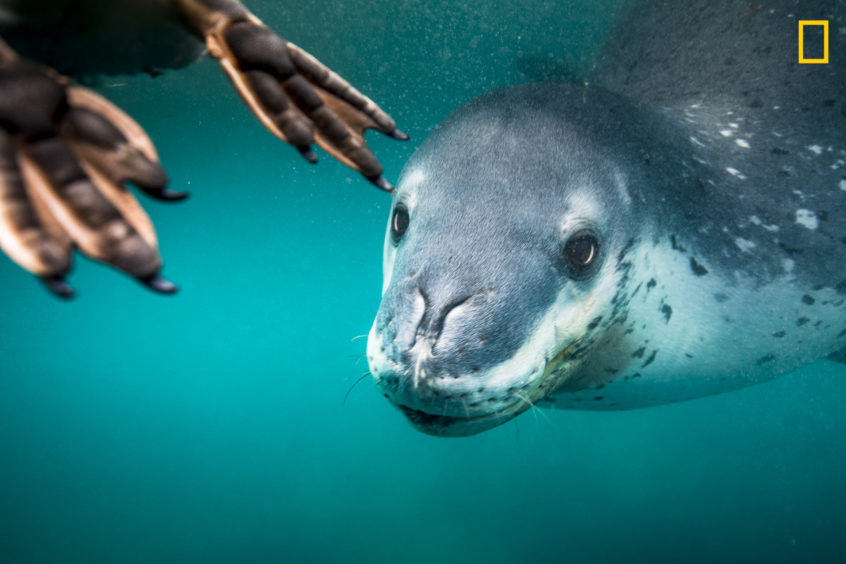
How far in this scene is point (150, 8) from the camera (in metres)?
1.20

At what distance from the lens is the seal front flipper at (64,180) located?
772 mm

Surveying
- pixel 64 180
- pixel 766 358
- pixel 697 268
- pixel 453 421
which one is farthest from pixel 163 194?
pixel 766 358

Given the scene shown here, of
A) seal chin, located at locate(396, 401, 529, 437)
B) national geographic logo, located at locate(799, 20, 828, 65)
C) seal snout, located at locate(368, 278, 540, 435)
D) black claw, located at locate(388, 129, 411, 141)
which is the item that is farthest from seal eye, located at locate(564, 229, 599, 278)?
national geographic logo, located at locate(799, 20, 828, 65)

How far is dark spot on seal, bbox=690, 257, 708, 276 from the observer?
7.07ft

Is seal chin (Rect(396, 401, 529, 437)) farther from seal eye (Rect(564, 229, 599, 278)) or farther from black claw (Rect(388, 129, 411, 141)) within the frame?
black claw (Rect(388, 129, 411, 141))

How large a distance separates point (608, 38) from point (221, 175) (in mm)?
10200

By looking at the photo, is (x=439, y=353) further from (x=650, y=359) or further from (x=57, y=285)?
(x=650, y=359)

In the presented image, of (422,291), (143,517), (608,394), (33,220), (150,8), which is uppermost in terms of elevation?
(150,8)

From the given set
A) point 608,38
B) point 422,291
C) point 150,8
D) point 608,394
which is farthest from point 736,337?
point 608,38

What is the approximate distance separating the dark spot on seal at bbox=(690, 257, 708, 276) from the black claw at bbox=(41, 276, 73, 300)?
2164mm

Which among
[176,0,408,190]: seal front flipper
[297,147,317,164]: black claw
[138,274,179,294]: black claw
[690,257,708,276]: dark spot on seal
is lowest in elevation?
[690,257,708,276]: dark spot on seal

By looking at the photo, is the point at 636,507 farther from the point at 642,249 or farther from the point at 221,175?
the point at 221,175

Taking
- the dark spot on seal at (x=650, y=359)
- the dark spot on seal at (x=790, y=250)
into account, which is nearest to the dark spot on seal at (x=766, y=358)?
the dark spot on seal at (x=790, y=250)

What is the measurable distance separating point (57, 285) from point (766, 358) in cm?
295
